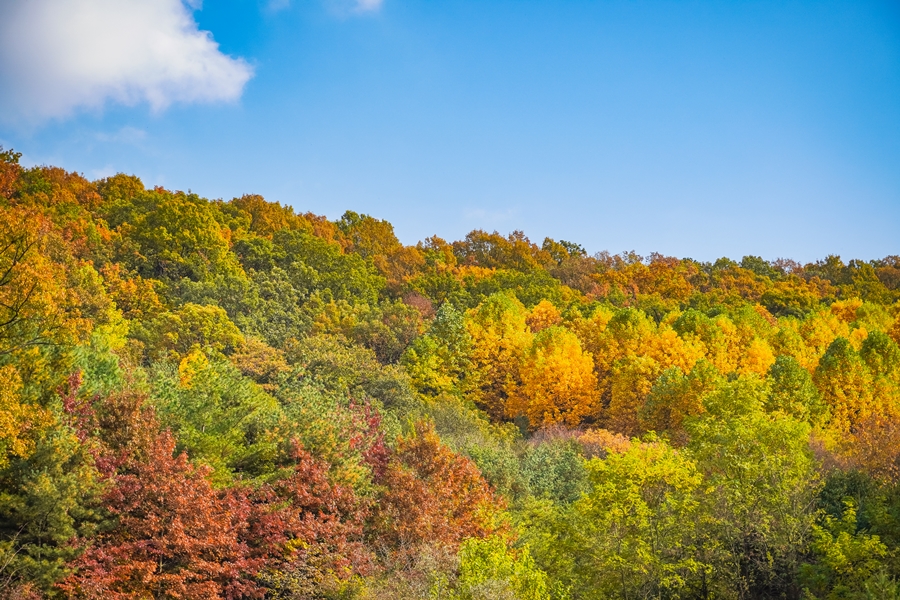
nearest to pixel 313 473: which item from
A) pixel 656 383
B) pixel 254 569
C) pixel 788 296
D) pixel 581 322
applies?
pixel 254 569

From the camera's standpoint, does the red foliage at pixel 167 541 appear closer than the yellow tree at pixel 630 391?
Yes

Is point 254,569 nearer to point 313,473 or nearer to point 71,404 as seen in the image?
point 313,473

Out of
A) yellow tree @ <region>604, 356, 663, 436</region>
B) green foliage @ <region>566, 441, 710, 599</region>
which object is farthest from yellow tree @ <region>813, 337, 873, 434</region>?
green foliage @ <region>566, 441, 710, 599</region>

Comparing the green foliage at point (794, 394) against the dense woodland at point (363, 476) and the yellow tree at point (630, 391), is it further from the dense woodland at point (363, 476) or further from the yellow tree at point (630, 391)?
the yellow tree at point (630, 391)

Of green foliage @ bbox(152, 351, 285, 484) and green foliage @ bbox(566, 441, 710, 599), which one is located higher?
green foliage @ bbox(152, 351, 285, 484)

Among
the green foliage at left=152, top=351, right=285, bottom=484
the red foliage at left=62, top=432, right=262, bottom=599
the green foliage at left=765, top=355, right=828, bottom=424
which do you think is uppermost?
the green foliage at left=765, top=355, right=828, bottom=424

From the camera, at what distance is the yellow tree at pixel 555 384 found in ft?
139

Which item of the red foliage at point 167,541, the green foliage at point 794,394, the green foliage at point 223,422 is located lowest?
the red foliage at point 167,541

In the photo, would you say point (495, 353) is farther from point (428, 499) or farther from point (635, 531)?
point (635, 531)

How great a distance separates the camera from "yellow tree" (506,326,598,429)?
42.3m

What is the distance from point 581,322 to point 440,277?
50.7 feet

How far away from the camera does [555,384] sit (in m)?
42.2

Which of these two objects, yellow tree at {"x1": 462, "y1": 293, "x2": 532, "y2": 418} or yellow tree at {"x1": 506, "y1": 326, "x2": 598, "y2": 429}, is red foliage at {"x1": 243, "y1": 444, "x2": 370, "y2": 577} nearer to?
yellow tree at {"x1": 506, "y1": 326, "x2": 598, "y2": 429}

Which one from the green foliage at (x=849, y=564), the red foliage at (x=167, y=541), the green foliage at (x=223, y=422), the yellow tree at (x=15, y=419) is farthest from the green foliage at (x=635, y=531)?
the yellow tree at (x=15, y=419)
